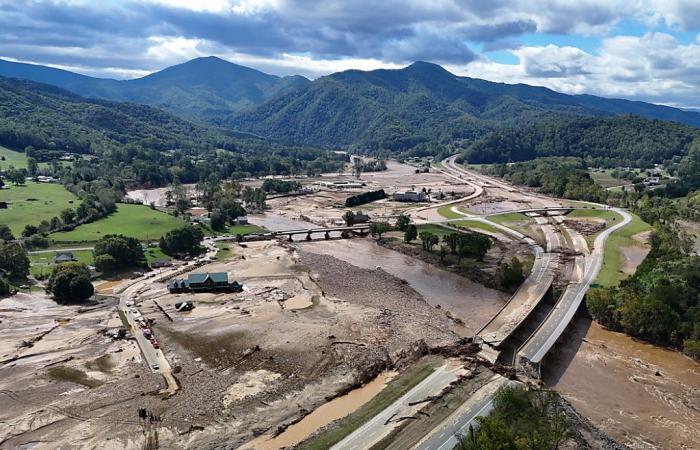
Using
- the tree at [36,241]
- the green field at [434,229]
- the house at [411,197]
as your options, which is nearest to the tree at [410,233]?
the green field at [434,229]

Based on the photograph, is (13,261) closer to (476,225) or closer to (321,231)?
(321,231)

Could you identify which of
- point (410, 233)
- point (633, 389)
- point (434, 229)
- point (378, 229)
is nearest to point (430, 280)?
point (410, 233)

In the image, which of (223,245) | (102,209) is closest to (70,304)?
(223,245)

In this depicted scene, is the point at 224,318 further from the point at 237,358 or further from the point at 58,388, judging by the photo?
the point at 58,388

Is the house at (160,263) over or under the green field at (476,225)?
under

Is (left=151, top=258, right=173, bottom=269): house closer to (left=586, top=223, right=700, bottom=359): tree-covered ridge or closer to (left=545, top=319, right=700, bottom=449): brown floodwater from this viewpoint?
(left=545, top=319, right=700, bottom=449): brown floodwater

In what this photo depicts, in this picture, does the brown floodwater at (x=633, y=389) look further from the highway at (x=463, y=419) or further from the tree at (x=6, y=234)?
the tree at (x=6, y=234)
